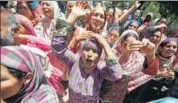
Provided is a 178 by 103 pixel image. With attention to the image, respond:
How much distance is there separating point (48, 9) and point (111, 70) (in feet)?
1.27

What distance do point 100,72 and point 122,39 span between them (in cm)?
19

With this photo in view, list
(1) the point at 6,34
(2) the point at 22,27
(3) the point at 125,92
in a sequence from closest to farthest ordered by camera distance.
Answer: (1) the point at 6,34 < (2) the point at 22,27 < (3) the point at 125,92

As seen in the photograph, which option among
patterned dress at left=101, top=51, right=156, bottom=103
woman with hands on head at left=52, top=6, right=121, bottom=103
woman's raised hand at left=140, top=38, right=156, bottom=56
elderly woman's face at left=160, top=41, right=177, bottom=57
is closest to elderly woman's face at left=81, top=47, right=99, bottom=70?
woman with hands on head at left=52, top=6, right=121, bottom=103

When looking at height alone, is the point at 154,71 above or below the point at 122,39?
below

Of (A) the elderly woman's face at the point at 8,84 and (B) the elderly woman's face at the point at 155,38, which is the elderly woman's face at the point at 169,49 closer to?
(B) the elderly woman's face at the point at 155,38

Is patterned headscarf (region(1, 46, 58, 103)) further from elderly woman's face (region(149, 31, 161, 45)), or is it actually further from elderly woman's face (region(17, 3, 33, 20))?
elderly woman's face (region(149, 31, 161, 45))

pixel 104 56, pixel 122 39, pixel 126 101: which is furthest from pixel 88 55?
pixel 126 101

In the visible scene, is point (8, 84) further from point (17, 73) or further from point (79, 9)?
point (79, 9)

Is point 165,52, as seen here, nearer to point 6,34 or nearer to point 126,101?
point 126,101

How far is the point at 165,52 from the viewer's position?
2.34 m

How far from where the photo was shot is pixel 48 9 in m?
2.18

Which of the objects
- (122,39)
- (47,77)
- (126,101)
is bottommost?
(126,101)

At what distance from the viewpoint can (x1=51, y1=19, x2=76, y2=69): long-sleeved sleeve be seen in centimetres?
211

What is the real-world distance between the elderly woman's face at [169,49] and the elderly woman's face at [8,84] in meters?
0.72
